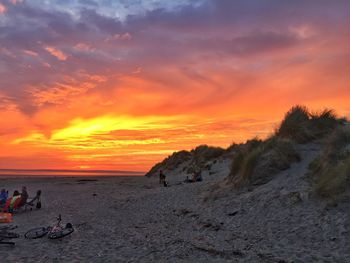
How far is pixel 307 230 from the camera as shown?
12.0 m

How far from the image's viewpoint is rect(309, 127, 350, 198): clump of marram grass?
1338 centimetres

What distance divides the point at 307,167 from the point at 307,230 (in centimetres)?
638

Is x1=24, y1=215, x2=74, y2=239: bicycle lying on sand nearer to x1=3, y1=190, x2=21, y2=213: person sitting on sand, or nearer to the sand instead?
the sand

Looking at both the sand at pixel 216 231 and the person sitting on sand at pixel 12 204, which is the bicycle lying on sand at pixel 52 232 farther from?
the person sitting on sand at pixel 12 204

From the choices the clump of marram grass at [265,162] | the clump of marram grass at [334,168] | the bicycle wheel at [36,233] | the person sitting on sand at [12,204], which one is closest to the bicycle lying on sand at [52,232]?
the bicycle wheel at [36,233]

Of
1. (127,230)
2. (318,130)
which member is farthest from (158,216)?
(318,130)

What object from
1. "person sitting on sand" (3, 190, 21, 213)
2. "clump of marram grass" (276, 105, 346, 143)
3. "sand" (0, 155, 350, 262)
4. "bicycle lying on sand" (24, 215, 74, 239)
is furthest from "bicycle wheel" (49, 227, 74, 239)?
"clump of marram grass" (276, 105, 346, 143)

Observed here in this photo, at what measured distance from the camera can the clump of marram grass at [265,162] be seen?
19.0m

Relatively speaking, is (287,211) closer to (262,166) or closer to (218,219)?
(218,219)

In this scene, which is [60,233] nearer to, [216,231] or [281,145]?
[216,231]

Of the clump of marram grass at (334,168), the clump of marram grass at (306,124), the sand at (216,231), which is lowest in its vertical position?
the sand at (216,231)

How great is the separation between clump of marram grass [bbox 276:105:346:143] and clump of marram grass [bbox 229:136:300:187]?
67.0 inches

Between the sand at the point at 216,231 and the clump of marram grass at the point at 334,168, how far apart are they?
0.54m

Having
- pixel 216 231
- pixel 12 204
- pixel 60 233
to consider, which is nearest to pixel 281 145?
pixel 216 231
